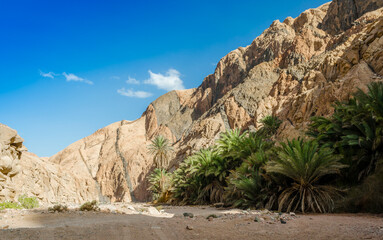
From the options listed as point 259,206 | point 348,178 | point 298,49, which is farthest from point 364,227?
point 298,49

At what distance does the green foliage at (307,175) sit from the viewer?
723 cm

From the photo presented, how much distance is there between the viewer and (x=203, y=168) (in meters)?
16.8

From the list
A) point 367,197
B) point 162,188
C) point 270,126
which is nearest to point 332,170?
point 367,197

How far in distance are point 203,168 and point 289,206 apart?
381 inches

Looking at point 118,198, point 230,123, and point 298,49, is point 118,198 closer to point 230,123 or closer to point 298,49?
point 230,123

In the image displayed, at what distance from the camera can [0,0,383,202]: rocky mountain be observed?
77.7ft

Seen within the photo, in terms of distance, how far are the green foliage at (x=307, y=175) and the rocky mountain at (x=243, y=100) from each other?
983 centimetres

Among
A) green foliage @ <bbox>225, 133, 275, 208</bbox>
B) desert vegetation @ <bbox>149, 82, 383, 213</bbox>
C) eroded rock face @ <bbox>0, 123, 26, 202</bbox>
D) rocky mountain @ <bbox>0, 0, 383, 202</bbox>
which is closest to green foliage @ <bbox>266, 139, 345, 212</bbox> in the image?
desert vegetation @ <bbox>149, 82, 383, 213</bbox>

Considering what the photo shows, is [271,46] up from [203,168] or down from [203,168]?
up

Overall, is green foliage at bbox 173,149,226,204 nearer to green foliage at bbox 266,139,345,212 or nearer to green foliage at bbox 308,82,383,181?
green foliage at bbox 266,139,345,212

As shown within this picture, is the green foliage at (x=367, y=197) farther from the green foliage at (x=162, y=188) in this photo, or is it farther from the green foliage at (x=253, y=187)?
the green foliage at (x=162, y=188)

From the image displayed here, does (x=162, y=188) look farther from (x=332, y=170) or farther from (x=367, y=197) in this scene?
(x=367, y=197)

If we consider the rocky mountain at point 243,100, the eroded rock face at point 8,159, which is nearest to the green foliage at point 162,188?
the rocky mountain at point 243,100

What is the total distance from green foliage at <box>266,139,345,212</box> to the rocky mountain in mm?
9827
